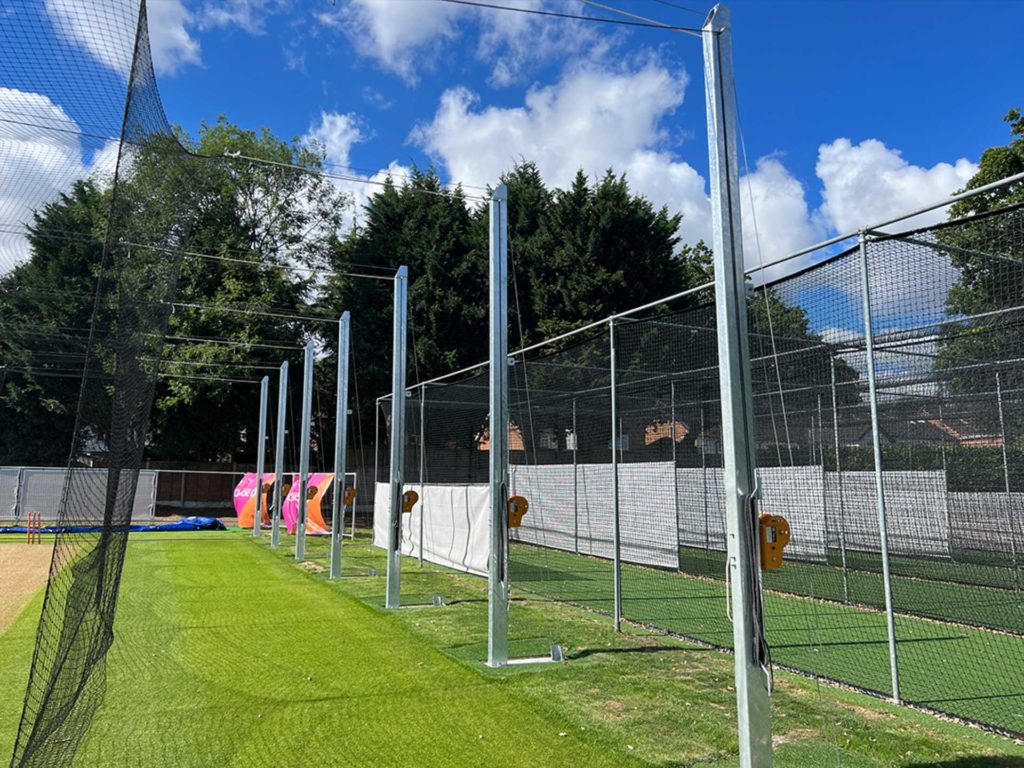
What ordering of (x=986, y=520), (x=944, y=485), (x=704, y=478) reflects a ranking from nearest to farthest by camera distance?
(x=986, y=520)
(x=944, y=485)
(x=704, y=478)

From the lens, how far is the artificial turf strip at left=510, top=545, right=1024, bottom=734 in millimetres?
4516

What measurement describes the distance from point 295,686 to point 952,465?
270 inches

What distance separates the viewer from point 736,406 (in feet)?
9.34

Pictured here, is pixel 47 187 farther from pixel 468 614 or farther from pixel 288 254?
pixel 288 254

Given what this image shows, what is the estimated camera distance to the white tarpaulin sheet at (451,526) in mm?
9742

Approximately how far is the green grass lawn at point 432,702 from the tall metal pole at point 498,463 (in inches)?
11.0

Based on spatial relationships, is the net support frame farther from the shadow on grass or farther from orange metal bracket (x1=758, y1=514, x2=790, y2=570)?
orange metal bracket (x1=758, y1=514, x2=790, y2=570)

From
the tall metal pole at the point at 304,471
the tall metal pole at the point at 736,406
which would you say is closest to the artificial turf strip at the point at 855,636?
the tall metal pole at the point at 736,406

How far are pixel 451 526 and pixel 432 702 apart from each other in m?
6.45

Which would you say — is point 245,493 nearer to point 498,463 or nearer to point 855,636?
point 498,463

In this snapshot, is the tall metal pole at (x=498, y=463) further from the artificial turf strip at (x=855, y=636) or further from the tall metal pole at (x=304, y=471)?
the tall metal pole at (x=304, y=471)

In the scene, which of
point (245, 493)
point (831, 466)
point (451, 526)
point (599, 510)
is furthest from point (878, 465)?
point (245, 493)

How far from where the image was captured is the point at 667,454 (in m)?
11.3

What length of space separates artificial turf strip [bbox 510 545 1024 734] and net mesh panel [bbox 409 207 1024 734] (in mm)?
27
